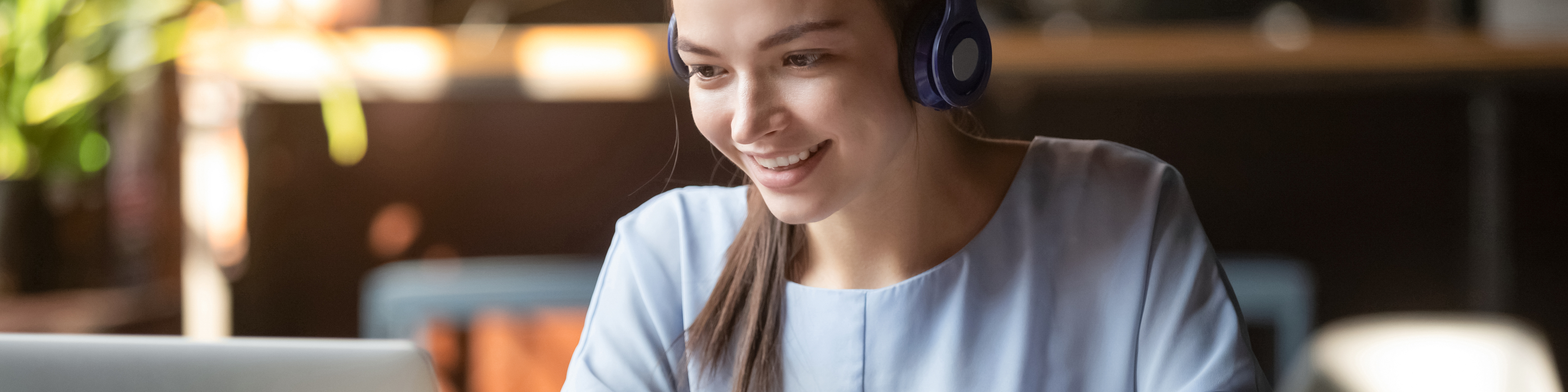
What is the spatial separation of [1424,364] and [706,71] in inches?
32.3

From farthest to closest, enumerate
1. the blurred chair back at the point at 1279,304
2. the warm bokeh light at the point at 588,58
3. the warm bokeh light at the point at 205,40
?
the warm bokeh light at the point at 588,58 < the warm bokeh light at the point at 205,40 < the blurred chair back at the point at 1279,304

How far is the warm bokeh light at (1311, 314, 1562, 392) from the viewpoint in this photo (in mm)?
1013

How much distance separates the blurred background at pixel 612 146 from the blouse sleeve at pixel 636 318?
853 millimetres

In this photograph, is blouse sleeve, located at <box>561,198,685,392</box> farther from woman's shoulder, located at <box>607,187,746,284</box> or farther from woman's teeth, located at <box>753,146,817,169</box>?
woman's teeth, located at <box>753,146,817,169</box>

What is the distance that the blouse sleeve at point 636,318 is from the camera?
2.98 ft

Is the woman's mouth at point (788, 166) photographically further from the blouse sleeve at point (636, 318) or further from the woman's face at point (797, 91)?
the blouse sleeve at point (636, 318)

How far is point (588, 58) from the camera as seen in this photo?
1997mm

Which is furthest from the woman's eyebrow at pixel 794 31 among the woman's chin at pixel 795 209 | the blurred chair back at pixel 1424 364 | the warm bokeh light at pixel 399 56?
the warm bokeh light at pixel 399 56

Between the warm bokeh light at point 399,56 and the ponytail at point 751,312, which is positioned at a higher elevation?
the warm bokeh light at point 399,56

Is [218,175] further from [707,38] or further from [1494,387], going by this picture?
[1494,387]

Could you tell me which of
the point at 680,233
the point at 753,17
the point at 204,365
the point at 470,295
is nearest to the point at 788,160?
the point at 753,17

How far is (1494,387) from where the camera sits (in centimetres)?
103

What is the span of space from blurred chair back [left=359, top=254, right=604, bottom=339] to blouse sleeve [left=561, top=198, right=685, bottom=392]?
391 millimetres

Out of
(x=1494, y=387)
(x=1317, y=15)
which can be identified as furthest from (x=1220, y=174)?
(x=1494, y=387)
